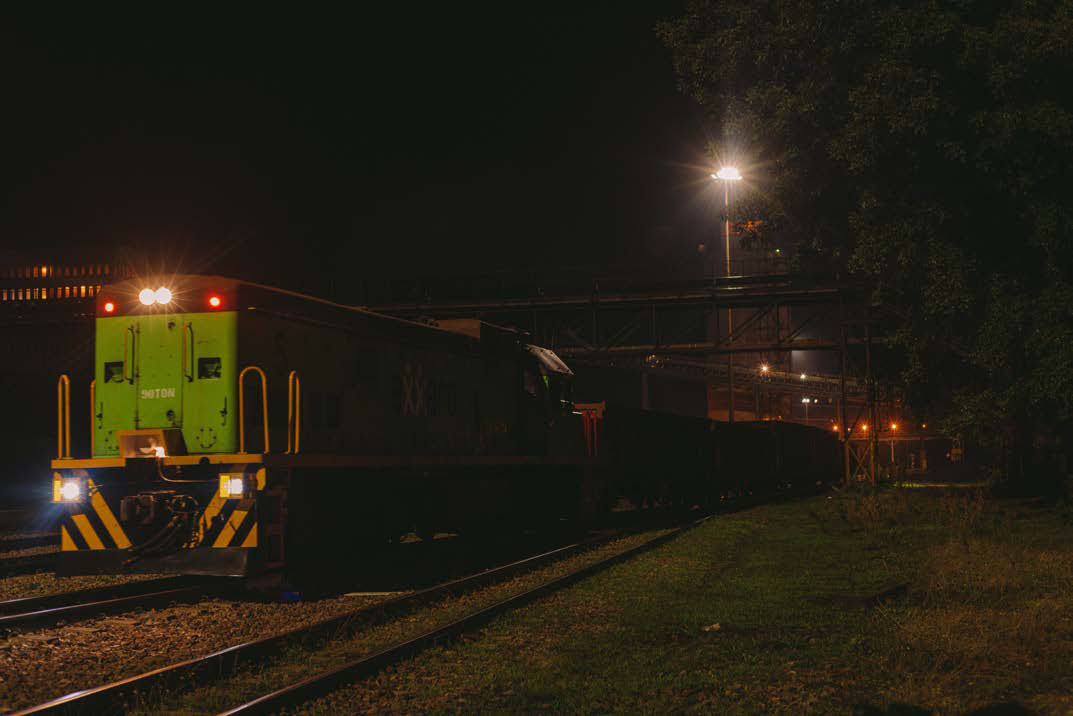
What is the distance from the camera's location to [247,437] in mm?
11984

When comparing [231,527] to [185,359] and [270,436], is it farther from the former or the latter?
[185,359]

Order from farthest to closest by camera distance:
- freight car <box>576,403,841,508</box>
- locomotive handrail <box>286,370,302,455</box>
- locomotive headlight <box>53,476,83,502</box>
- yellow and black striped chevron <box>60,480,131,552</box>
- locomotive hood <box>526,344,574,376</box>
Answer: freight car <box>576,403,841,508</box> → locomotive hood <box>526,344,574,376</box> → locomotive headlight <box>53,476,83,502</box> → yellow and black striped chevron <box>60,480,131,552</box> → locomotive handrail <box>286,370,302,455</box>

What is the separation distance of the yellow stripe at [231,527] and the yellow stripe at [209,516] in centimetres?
18

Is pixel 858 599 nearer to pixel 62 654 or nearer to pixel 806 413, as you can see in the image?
pixel 62 654

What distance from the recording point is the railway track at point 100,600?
9953 mm

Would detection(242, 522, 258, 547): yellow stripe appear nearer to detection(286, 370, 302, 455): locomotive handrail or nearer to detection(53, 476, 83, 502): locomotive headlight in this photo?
detection(286, 370, 302, 455): locomotive handrail

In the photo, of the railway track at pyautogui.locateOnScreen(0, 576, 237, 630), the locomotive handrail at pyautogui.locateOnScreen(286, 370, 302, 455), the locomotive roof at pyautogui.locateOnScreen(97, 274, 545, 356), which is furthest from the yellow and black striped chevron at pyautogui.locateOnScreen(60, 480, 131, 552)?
the locomotive roof at pyautogui.locateOnScreen(97, 274, 545, 356)

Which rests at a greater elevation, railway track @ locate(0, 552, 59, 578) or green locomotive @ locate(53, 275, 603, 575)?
green locomotive @ locate(53, 275, 603, 575)

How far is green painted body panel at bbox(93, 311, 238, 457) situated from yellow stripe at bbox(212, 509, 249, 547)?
1.03m

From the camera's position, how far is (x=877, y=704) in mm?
6930

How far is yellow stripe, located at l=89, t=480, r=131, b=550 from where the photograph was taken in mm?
11289

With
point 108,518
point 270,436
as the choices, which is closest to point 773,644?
point 270,436

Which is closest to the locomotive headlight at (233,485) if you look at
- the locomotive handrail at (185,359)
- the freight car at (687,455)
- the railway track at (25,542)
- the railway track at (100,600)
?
the railway track at (100,600)

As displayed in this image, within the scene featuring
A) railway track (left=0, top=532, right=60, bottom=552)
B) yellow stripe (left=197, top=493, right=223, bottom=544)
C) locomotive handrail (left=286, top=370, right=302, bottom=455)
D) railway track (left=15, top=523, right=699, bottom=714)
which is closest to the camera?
railway track (left=15, top=523, right=699, bottom=714)
